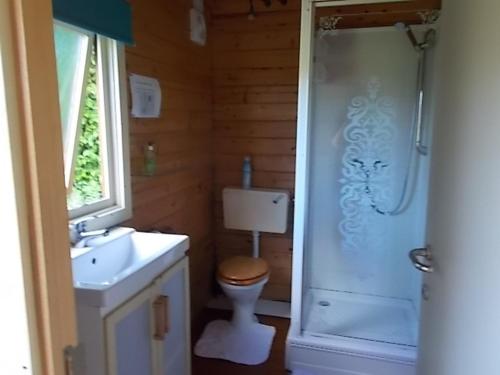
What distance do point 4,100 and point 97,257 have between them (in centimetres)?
Answer: 127

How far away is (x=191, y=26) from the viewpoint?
8.86 feet

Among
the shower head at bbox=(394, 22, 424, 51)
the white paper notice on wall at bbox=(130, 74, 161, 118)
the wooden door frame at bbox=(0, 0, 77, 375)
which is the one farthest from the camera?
the shower head at bbox=(394, 22, 424, 51)

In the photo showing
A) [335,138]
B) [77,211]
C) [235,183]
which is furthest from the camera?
[235,183]

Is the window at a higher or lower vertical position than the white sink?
higher

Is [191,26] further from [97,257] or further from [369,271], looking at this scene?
[369,271]

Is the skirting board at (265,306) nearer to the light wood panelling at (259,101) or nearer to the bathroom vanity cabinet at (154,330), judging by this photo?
the light wood panelling at (259,101)

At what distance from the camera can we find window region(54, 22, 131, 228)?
184cm

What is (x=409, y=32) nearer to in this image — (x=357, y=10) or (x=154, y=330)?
(x=357, y=10)

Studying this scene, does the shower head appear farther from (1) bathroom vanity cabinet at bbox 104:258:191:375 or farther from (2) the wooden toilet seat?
(1) bathroom vanity cabinet at bbox 104:258:191:375

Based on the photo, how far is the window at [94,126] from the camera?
6.02 feet

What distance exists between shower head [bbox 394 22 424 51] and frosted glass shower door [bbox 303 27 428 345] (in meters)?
0.04

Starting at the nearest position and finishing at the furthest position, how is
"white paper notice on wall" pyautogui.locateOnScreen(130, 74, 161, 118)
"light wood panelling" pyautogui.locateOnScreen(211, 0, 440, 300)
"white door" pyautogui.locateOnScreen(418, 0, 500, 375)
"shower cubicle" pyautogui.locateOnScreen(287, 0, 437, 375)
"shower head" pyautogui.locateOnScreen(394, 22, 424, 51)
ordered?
"white door" pyautogui.locateOnScreen(418, 0, 500, 375), "white paper notice on wall" pyautogui.locateOnScreen(130, 74, 161, 118), "shower cubicle" pyautogui.locateOnScreen(287, 0, 437, 375), "shower head" pyautogui.locateOnScreen(394, 22, 424, 51), "light wood panelling" pyautogui.locateOnScreen(211, 0, 440, 300)

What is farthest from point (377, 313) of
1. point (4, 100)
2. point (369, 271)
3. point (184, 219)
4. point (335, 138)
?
point (4, 100)

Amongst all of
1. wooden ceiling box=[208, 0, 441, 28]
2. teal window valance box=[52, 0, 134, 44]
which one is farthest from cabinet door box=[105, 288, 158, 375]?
wooden ceiling box=[208, 0, 441, 28]
